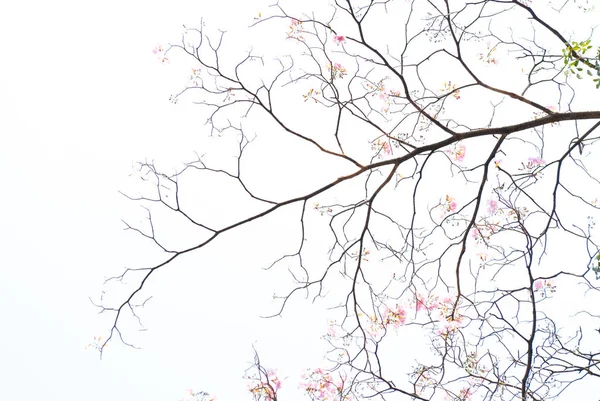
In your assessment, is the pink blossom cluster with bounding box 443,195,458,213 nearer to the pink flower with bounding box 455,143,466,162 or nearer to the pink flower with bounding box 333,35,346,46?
the pink flower with bounding box 455,143,466,162

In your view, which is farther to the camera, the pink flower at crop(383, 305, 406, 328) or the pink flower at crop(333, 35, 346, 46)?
the pink flower at crop(383, 305, 406, 328)

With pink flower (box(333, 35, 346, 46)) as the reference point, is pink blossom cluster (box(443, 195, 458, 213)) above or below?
below

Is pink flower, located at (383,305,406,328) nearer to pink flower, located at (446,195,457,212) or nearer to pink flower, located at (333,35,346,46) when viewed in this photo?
pink flower, located at (446,195,457,212)

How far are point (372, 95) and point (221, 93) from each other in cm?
79

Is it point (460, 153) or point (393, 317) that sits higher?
point (460, 153)

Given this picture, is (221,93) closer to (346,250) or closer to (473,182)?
(346,250)

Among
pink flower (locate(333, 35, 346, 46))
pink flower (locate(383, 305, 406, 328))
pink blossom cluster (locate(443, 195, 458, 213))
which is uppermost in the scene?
pink flower (locate(333, 35, 346, 46))

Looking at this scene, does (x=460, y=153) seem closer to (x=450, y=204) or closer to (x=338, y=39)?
(x=450, y=204)

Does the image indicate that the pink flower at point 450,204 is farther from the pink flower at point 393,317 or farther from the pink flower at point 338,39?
the pink flower at point 338,39

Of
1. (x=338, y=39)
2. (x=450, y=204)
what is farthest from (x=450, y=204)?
(x=338, y=39)

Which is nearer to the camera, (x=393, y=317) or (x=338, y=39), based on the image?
(x=338, y=39)

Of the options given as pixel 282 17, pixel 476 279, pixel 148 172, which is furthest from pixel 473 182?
pixel 148 172

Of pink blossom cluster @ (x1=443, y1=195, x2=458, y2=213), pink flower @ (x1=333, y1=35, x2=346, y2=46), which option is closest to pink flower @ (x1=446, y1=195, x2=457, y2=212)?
pink blossom cluster @ (x1=443, y1=195, x2=458, y2=213)

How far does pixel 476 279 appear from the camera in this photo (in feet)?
9.91
